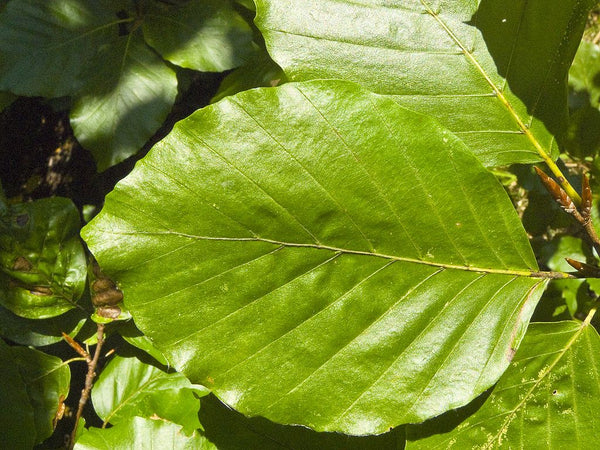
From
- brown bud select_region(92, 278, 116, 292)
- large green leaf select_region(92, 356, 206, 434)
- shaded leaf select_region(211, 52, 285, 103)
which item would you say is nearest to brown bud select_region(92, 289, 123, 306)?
brown bud select_region(92, 278, 116, 292)

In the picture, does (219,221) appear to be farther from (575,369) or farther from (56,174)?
(56,174)

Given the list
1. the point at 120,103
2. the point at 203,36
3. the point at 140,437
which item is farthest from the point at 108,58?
the point at 140,437

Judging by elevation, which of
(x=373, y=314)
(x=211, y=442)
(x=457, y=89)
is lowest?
(x=211, y=442)

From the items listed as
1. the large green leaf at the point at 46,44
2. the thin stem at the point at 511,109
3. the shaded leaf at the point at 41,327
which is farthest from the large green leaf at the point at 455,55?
the shaded leaf at the point at 41,327

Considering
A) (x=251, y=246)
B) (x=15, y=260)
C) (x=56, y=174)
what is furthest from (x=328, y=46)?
(x=56, y=174)

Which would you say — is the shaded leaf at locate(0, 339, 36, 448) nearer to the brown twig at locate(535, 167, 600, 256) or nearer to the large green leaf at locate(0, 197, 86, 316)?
the large green leaf at locate(0, 197, 86, 316)

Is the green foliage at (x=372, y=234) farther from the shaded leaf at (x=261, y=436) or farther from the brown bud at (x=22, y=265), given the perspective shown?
the brown bud at (x=22, y=265)

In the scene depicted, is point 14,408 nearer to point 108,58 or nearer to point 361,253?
point 108,58
